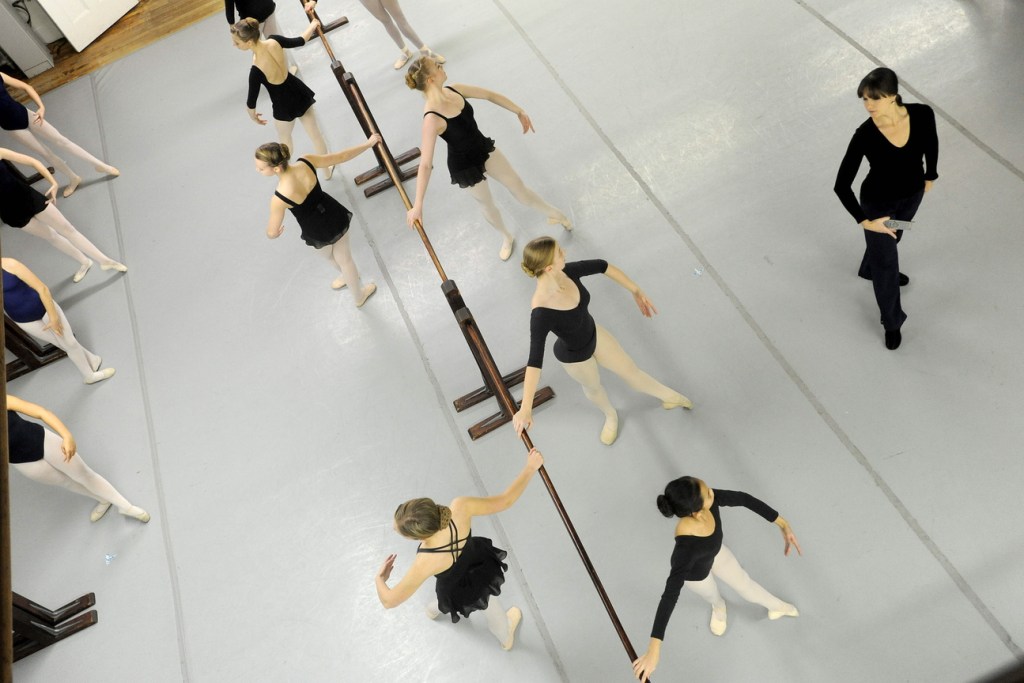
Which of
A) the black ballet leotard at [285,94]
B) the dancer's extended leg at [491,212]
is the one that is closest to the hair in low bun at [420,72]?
the dancer's extended leg at [491,212]

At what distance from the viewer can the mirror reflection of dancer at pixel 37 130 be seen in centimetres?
689

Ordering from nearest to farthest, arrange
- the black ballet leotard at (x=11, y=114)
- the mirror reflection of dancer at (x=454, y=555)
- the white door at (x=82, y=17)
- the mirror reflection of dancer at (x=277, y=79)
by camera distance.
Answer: the mirror reflection of dancer at (x=454, y=555)
the mirror reflection of dancer at (x=277, y=79)
the black ballet leotard at (x=11, y=114)
the white door at (x=82, y=17)

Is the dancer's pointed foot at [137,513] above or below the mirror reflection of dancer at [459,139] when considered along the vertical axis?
below

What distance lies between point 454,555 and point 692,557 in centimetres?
101

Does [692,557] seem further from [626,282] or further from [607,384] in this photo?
[607,384]

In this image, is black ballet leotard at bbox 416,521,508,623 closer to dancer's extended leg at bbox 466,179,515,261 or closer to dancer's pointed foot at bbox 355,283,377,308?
dancer's extended leg at bbox 466,179,515,261

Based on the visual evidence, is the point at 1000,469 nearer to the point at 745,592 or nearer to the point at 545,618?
the point at 745,592

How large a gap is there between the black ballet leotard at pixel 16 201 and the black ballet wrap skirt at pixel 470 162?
3286mm

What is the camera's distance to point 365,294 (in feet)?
20.3

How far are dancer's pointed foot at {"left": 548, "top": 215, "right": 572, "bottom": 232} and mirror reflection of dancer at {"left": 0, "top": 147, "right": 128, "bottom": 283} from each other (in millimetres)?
3758

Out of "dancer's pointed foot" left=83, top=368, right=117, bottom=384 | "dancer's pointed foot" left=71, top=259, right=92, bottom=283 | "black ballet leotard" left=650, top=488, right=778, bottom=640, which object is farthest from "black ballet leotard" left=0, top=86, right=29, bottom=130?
"black ballet leotard" left=650, top=488, right=778, bottom=640

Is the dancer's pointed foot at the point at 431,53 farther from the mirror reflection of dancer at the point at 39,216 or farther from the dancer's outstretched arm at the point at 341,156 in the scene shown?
the mirror reflection of dancer at the point at 39,216

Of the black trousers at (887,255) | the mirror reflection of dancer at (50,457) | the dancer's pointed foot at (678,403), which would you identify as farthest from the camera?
the dancer's pointed foot at (678,403)

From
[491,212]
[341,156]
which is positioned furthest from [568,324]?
[341,156]
